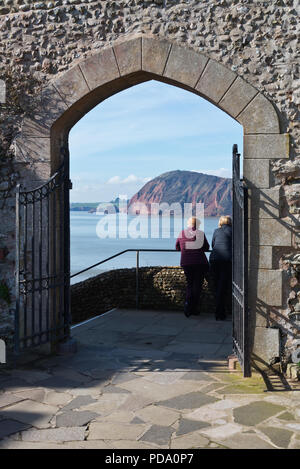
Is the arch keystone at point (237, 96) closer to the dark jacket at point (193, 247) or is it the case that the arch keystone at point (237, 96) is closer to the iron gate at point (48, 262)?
the iron gate at point (48, 262)

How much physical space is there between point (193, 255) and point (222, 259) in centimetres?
37

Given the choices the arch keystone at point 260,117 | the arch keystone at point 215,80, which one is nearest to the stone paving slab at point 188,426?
the arch keystone at point 260,117

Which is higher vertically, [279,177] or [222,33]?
[222,33]

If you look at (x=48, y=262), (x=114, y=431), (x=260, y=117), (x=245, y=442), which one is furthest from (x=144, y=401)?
(x=260, y=117)

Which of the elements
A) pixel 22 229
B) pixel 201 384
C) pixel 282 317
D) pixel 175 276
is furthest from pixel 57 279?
pixel 175 276

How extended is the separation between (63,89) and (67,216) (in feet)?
4.01

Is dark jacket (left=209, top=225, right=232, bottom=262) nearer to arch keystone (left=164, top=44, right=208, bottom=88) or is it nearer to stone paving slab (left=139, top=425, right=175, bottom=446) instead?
arch keystone (left=164, top=44, right=208, bottom=88)

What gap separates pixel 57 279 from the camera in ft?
16.3

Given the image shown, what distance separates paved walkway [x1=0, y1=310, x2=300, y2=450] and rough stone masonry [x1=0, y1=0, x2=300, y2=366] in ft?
2.48

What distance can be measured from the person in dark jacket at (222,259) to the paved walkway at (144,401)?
108 centimetres

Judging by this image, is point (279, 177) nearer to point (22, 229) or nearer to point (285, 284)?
point (285, 284)

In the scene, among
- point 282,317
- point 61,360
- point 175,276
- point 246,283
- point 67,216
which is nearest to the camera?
point 246,283

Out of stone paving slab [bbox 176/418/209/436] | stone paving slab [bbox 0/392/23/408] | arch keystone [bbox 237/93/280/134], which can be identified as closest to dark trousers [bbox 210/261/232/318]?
arch keystone [bbox 237/93/280/134]
